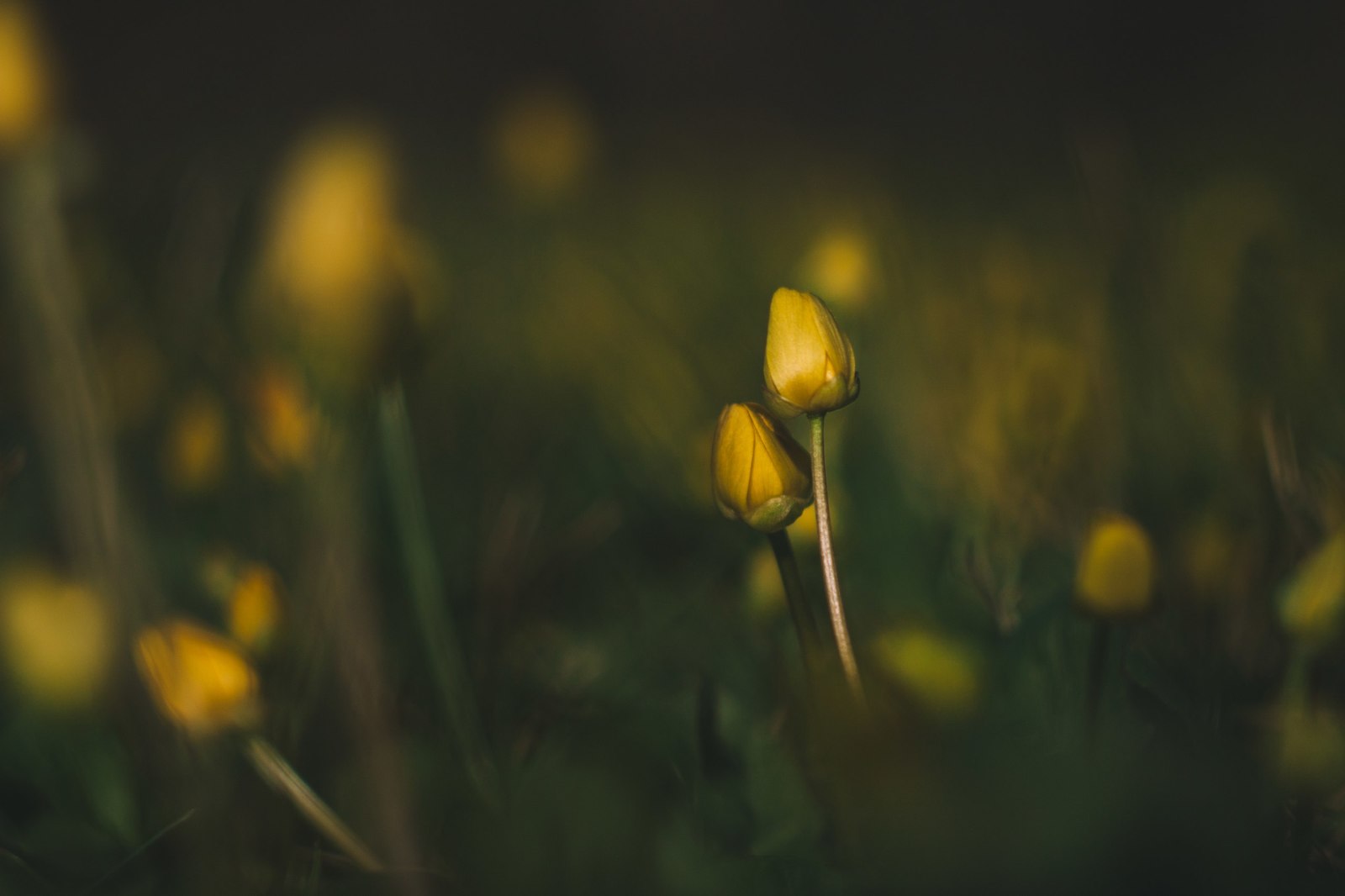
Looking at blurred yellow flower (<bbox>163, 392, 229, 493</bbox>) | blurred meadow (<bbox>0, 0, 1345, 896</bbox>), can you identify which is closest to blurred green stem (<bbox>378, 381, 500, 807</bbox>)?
blurred meadow (<bbox>0, 0, 1345, 896</bbox>)

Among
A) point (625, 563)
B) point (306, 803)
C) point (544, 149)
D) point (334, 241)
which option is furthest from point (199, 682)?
point (544, 149)

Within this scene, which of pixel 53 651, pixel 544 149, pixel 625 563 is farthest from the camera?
pixel 544 149

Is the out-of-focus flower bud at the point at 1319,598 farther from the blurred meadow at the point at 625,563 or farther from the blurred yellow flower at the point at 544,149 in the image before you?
the blurred yellow flower at the point at 544,149

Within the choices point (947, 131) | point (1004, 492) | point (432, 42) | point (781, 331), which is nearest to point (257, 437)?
point (781, 331)

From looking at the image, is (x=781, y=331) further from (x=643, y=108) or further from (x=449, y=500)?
(x=643, y=108)

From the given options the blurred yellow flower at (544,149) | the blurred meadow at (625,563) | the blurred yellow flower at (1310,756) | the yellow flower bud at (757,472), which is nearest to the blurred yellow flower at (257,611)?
the blurred meadow at (625,563)

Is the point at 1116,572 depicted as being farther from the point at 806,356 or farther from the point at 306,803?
the point at 306,803
